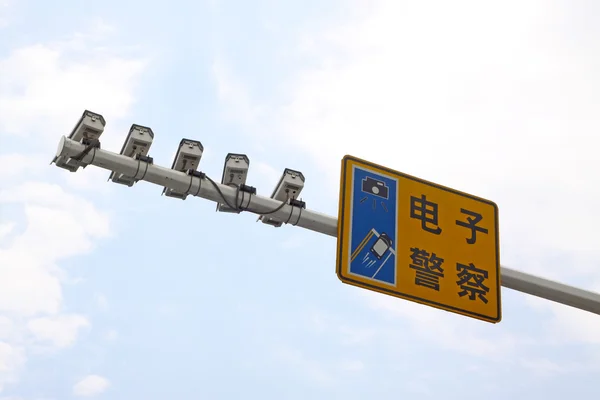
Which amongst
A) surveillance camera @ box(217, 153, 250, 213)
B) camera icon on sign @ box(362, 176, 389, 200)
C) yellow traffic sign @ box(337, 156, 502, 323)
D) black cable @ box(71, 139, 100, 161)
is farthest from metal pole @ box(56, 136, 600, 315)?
camera icon on sign @ box(362, 176, 389, 200)

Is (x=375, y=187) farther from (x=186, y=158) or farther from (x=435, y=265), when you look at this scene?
(x=186, y=158)

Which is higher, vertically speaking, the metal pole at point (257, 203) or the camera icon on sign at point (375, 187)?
the camera icon on sign at point (375, 187)

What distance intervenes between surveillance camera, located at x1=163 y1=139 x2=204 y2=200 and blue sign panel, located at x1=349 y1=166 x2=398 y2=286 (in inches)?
65.3

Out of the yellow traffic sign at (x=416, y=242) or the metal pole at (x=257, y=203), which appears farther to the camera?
the yellow traffic sign at (x=416, y=242)

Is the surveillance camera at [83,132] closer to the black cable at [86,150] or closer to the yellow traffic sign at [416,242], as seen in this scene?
the black cable at [86,150]

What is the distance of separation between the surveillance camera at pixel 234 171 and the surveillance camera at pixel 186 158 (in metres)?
0.31

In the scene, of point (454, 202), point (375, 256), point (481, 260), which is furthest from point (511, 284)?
point (375, 256)

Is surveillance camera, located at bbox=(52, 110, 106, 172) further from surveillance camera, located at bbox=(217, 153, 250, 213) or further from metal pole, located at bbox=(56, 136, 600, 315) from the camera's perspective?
surveillance camera, located at bbox=(217, 153, 250, 213)

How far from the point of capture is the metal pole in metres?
8.26

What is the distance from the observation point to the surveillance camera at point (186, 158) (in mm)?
8609

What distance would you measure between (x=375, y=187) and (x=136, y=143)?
100 inches

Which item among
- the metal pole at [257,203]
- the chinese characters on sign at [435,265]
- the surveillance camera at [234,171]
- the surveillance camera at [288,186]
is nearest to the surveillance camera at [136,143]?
the metal pole at [257,203]

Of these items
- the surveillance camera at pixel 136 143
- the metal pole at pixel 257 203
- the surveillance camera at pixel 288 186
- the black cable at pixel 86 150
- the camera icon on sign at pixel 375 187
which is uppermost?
the camera icon on sign at pixel 375 187

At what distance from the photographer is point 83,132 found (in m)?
8.24
